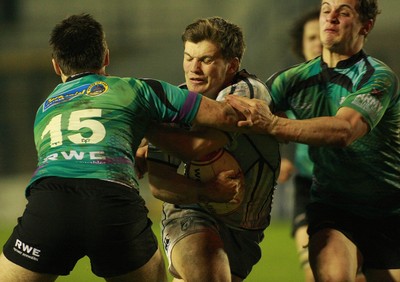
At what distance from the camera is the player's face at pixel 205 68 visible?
17.2 feet

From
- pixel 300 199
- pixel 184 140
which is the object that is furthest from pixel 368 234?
pixel 300 199

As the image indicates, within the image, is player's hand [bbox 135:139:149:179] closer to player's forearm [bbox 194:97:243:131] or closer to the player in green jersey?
player's forearm [bbox 194:97:243:131]

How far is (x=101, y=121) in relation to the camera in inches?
177

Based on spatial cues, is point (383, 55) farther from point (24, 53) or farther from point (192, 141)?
point (192, 141)

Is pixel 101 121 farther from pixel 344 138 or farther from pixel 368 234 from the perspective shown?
pixel 368 234

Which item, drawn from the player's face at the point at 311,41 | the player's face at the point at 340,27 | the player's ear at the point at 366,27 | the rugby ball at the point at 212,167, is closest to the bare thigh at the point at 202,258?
the rugby ball at the point at 212,167

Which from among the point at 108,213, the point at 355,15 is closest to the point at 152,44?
the point at 355,15

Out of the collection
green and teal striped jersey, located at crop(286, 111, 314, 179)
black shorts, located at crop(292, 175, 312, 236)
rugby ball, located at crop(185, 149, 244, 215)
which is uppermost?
rugby ball, located at crop(185, 149, 244, 215)

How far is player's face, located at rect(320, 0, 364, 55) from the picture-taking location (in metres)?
5.50

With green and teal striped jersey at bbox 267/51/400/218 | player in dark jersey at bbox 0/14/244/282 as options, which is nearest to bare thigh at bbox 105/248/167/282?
player in dark jersey at bbox 0/14/244/282

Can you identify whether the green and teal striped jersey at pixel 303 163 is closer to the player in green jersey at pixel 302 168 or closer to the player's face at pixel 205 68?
the player in green jersey at pixel 302 168

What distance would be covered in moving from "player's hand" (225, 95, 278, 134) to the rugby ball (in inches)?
9.7

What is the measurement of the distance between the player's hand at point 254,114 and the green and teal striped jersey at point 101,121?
0.30 metres

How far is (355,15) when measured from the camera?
18.3 ft
